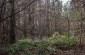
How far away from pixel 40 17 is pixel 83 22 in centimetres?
1627

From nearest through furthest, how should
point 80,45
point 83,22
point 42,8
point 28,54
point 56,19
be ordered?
point 28,54 → point 80,45 → point 83,22 → point 56,19 → point 42,8

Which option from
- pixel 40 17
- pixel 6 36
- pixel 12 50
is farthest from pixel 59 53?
pixel 40 17

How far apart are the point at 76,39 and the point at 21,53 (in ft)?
19.2

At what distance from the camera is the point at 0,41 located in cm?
1352

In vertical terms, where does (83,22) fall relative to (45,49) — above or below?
above

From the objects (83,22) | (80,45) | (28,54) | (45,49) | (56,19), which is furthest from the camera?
(56,19)

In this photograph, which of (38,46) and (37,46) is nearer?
(38,46)

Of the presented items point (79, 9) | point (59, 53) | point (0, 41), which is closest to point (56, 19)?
point (79, 9)

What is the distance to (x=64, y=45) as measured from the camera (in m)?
13.4

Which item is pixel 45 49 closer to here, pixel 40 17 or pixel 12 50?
pixel 12 50

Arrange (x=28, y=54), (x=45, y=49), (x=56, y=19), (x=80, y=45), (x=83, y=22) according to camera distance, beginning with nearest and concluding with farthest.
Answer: (x=28, y=54)
(x=45, y=49)
(x=80, y=45)
(x=83, y=22)
(x=56, y=19)

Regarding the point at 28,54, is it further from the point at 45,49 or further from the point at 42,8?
the point at 42,8

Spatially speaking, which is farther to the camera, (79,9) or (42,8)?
(42,8)

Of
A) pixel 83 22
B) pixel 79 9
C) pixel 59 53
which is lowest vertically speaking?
pixel 59 53
